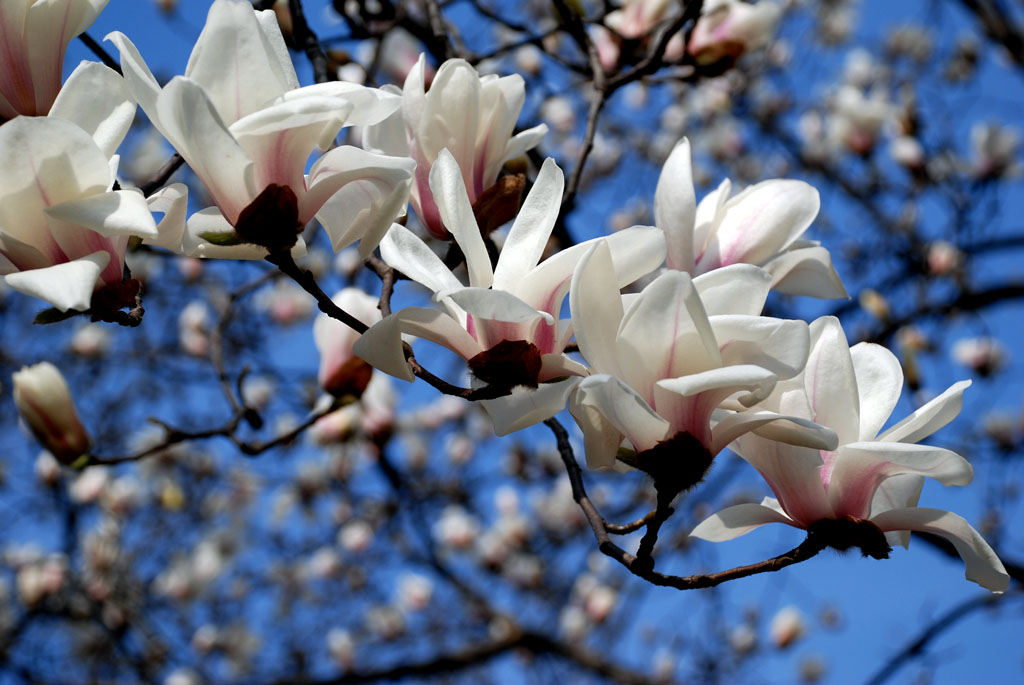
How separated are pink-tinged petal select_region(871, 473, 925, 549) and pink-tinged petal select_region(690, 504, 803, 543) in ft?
0.22

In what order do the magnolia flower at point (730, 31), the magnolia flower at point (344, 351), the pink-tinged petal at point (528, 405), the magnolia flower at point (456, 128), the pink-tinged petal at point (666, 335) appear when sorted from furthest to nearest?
1. the magnolia flower at point (730, 31)
2. the magnolia flower at point (344, 351)
3. the magnolia flower at point (456, 128)
4. the pink-tinged petal at point (528, 405)
5. the pink-tinged petal at point (666, 335)

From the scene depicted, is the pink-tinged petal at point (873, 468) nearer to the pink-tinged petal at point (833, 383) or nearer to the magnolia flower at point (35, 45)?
the pink-tinged petal at point (833, 383)

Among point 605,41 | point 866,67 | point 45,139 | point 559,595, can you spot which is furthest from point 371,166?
point 866,67

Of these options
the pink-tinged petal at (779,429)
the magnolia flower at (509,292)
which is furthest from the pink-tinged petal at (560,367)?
the pink-tinged petal at (779,429)

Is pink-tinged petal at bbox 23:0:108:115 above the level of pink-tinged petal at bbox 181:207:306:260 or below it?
above

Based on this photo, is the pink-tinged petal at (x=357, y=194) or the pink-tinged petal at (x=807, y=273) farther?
the pink-tinged petal at (x=807, y=273)

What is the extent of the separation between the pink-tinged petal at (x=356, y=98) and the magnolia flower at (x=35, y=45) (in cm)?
22

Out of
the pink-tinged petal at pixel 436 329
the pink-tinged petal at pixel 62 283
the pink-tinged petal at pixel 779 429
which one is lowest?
the pink-tinged petal at pixel 779 429

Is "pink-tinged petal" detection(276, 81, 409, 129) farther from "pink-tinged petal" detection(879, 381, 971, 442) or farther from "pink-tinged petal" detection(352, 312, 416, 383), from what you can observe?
"pink-tinged petal" detection(879, 381, 971, 442)

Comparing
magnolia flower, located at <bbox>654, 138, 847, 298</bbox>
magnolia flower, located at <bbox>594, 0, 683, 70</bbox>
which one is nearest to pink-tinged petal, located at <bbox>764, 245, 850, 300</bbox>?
magnolia flower, located at <bbox>654, 138, 847, 298</bbox>

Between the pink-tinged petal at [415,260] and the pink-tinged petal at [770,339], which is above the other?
the pink-tinged petal at [415,260]

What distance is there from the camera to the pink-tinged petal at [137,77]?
0.57 metres

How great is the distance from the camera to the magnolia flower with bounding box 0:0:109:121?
0.68m

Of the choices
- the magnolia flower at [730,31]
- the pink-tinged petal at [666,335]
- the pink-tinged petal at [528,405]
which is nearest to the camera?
the pink-tinged petal at [666,335]
